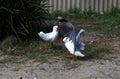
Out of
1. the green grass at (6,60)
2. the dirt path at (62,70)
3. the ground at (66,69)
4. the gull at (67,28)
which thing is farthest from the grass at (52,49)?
the gull at (67,28)

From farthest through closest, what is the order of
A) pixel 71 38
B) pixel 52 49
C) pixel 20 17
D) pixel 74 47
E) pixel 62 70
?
pixel 20 17
pixel 52 49
pixel 71 38
pixel 74 47
pixel 62 70

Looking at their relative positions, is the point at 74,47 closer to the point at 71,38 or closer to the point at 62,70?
the point at 71,38

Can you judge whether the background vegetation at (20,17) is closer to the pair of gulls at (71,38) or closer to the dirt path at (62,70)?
the pair of gulls at (71,38)

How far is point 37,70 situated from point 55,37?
1.05m

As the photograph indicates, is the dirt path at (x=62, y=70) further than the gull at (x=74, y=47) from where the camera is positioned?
No

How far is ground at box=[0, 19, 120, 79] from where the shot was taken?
6.89 metres

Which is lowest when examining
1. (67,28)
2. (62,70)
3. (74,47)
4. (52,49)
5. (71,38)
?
(62,70)

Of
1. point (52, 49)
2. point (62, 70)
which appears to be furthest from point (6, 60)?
point (62, 70)

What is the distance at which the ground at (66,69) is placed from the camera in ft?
22.6

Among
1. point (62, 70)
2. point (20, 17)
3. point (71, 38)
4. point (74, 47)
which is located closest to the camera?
point (62, 70)

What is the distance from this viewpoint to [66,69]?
23.6ft

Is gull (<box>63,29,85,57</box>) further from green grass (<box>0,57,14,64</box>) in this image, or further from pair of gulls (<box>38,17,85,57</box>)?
green grass (<box>0,57,14,64</box>)

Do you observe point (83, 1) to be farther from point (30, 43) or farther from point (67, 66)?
point (67, 66)

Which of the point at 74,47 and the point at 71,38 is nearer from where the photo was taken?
the point at 74,47
